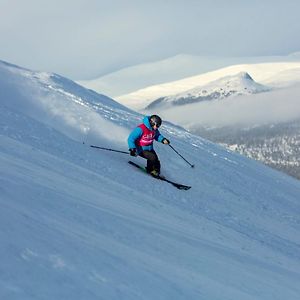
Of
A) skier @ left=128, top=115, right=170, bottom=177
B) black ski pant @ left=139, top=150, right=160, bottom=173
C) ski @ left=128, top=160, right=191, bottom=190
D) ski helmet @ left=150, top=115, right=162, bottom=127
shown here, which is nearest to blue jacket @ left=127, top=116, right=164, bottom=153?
skier @ left=128, top=115, right=170, bottom=177

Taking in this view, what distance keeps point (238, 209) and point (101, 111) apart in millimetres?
9309

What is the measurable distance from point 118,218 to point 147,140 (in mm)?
10179

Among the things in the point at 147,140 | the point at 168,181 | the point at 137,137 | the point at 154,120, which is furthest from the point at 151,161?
the point at 154,120

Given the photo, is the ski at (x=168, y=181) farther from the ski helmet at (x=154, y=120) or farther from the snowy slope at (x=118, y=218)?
the ski helmet at (x=154, y=120)

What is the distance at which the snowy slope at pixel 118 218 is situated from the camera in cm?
625

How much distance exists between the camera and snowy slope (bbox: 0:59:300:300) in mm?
6250

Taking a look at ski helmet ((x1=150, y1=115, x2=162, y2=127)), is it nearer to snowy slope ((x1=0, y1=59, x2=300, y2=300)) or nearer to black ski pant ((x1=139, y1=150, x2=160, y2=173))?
black ski pant ((x1=139, y1=150, x2=160, y2=173))

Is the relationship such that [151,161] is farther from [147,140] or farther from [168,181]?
[168,181]

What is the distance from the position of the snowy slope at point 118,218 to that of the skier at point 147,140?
1.02m

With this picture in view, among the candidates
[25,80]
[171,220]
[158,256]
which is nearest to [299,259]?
[171,220]

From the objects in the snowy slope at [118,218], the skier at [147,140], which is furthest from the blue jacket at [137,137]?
the snowy slope at [118,218]

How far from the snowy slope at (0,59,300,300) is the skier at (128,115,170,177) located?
40.1 inches

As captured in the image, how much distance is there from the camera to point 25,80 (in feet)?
84.5

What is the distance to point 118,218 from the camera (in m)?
9.76
